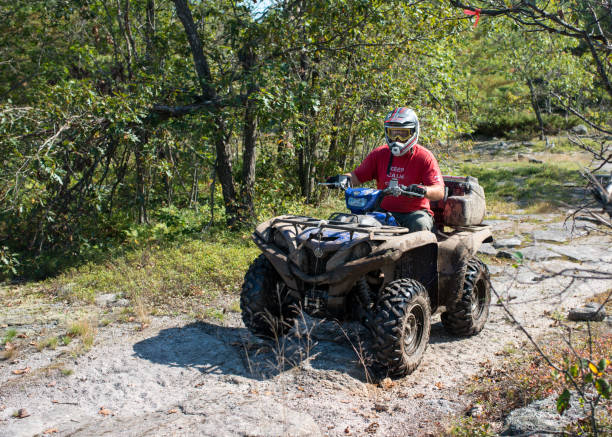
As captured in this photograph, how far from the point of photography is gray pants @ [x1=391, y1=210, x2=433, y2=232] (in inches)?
215

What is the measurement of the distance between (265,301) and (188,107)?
4.68m

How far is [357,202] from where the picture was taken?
5.44m

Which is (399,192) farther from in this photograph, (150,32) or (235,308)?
(150,32)

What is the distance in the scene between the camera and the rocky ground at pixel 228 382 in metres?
4.09

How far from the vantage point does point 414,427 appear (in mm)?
4121

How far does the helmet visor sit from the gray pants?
73cm

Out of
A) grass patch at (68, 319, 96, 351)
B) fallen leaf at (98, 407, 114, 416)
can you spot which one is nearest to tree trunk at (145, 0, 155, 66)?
grass patch at (68, 319, 96, 351)

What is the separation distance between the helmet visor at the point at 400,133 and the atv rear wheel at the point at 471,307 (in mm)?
1458

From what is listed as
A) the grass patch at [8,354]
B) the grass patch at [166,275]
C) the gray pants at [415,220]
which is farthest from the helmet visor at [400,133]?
the grass patch at [8,354]

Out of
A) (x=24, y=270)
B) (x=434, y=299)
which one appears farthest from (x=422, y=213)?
(x=24, y=270)

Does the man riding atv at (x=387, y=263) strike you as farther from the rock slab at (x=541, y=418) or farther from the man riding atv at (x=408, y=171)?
the rock slab at (x=541, y=418)

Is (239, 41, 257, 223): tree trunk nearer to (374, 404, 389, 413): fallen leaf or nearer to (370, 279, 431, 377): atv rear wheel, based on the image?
(370, 279, 431, 377): atv rear wheel

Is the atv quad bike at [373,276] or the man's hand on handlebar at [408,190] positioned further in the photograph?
the man's hand on handlebar at [408,190]

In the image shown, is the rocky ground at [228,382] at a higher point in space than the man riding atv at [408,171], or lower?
lower
